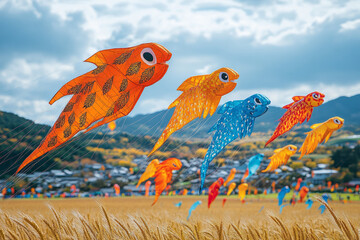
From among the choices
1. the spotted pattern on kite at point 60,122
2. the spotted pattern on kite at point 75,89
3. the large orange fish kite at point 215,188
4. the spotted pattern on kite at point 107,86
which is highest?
the spotted pattern on kite at point 107,86

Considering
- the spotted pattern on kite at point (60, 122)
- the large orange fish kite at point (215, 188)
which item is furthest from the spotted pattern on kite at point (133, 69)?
the large orange fish kite at point (215, 188)

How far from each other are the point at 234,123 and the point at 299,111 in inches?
73.7

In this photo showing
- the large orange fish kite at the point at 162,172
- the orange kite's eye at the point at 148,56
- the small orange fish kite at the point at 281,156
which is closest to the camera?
the orange kite's eye at the point at 148,56

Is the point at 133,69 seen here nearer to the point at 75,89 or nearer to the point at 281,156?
the point at 75,89

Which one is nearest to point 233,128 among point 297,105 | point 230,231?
point 297,105

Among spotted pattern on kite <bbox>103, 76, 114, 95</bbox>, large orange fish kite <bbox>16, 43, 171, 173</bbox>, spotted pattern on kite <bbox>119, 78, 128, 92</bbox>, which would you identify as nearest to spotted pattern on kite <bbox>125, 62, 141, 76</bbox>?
large orange fish kite <bbox>16, 43, 171, 173</bbox>

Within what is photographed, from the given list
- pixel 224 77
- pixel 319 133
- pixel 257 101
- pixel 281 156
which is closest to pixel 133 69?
pixel 224 77

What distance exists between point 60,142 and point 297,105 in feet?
16.0

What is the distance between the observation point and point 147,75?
4.33m

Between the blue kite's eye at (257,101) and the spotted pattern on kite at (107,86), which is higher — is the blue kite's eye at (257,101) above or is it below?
above

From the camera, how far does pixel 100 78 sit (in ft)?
14.0

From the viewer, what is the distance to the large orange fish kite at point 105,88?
423cm

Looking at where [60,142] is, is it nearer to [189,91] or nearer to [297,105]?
[189,91]

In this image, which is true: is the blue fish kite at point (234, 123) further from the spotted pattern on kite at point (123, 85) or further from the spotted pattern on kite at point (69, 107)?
the spotted pattern on kite at point (69, 107)
